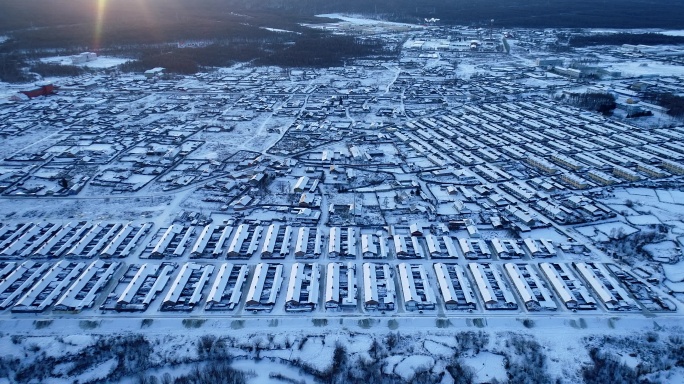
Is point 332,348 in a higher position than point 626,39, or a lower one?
lower

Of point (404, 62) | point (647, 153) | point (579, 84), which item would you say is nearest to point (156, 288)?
point (647, 153)

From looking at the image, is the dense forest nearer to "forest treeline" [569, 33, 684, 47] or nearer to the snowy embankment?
"forest treeline" [569, 33, 684, 47]

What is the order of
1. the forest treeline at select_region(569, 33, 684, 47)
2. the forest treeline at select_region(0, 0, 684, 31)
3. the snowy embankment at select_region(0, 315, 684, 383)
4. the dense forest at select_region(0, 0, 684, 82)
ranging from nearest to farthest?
1. the snowy embankment at select_region(0, 315, 684, 383)
2. the dense forest at select_region(0, 0, 684, 82)
3. the forest treeline at select_region(569, 33, 684, 47)
4. the forest treeline at select_region(0, 0, 684, 31)

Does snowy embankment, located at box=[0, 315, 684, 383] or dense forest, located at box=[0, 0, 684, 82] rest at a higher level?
dense forest, located at box=[0, 0, 684, 82]

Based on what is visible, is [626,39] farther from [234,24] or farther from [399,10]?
[234,24]

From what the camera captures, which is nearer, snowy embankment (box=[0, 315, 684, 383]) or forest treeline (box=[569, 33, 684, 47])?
snowy embankment (box=[0, 315, 684, 383])

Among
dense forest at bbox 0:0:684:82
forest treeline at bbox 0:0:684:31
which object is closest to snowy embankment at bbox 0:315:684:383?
dense forest at bbox 0:0:684:82

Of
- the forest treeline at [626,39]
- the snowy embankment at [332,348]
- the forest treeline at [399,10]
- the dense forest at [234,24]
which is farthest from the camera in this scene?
the forest treeline at [399,10]

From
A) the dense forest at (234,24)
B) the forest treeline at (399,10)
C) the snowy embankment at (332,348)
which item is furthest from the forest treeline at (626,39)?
the snowy embankment at (332,348)

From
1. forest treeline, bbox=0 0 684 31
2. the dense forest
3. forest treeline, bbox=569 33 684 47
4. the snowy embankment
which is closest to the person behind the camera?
the snowy embankment

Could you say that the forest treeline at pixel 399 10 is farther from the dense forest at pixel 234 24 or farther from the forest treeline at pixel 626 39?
the forest treeline at pixel 626 39

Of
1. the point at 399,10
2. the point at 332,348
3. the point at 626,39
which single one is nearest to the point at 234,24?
the point at 399,10
